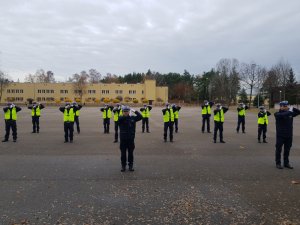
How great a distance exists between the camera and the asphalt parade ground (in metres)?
5.35

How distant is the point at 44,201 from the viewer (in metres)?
6.06

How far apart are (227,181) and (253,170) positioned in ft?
5.13

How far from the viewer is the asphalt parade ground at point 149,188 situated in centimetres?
535

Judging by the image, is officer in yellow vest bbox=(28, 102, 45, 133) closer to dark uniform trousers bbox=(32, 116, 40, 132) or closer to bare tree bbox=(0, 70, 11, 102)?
dark uniform trousers bbox=(32, 116, 40, 132)

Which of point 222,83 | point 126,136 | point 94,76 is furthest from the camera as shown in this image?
point 94,76

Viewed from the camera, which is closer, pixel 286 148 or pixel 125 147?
pixel 125 147

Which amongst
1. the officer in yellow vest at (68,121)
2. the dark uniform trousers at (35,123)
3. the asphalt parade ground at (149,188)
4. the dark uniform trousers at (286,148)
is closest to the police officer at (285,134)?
the dark uniform trousers at (286,148)

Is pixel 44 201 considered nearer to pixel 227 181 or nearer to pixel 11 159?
pixel 227 181

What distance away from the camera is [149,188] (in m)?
6.96

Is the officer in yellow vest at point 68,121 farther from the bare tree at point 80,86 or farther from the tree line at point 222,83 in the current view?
the bare tree at point 80,86

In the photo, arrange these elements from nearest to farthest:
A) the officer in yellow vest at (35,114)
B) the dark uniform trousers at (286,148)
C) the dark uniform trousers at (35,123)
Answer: the dark uniform trousers at (286,148) → the officer in yellow vest at (35,114) → the dark uniform trousers at (35,123)

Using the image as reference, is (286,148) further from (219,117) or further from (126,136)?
(219,117)

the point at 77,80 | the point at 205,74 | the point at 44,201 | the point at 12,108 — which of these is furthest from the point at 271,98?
the point at 44,201

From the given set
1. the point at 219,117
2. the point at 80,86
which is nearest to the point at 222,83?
the point at 80,86
